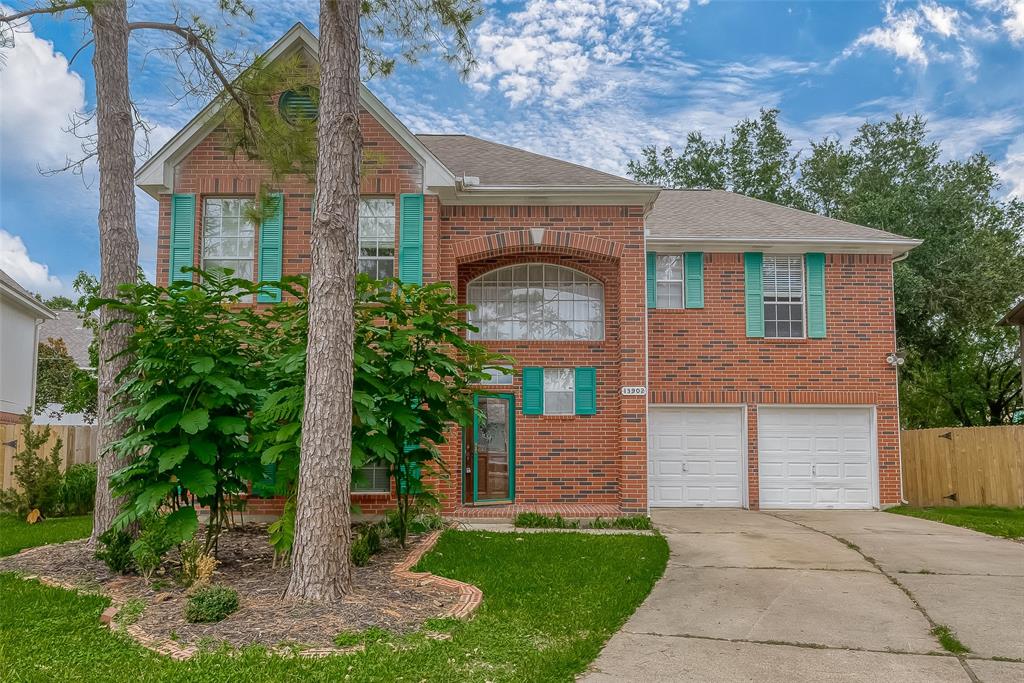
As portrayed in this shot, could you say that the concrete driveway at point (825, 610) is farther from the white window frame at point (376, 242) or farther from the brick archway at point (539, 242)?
the white window frame at point (376, 242)

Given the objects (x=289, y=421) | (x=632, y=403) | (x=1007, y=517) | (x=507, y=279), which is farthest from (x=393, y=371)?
(x=1007, y=517)

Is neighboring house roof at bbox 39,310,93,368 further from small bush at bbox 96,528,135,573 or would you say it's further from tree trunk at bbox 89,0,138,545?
small bush at bbox 96,528,135,573

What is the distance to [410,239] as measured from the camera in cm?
1114

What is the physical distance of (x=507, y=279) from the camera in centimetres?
1309

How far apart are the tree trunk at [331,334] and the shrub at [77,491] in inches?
337

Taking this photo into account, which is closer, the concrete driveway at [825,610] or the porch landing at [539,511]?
the concrete driveway at [825,610]

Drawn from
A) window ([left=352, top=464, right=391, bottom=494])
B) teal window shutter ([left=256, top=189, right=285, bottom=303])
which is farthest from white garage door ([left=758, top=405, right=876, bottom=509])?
teal window shutter ([left=256, top=189, right=285, bottom=303])

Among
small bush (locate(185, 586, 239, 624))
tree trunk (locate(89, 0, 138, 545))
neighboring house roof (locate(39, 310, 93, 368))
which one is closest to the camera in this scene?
small bush (locate(185, 586, 239, 624))

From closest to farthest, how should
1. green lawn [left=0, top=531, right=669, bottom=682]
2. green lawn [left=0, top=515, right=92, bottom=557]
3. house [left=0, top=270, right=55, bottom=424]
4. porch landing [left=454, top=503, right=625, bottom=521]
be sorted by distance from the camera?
1. green lawn [left=0, top=531, right=669, bottom=682]
2. green lawn [left=0, top=515, right=92, bottom=557]
3. porch landing [left=454, top=503, right=625, bottom=521]
4. house [left=0, top=270, right=55, bottom=424]

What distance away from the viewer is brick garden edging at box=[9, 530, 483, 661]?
15.5 feet

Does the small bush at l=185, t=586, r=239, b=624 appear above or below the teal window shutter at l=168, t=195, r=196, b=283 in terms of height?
below

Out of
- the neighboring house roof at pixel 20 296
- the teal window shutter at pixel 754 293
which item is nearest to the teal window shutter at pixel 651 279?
the teal window shutter at pixel 754 293

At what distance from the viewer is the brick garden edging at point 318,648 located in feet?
15.5

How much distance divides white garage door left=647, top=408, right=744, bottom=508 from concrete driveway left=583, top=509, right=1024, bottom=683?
10.1 feet
